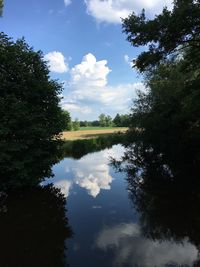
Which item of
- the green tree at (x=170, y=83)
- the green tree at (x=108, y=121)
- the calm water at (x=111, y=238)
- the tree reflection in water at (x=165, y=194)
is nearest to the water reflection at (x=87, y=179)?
the calm water at (x=111, y=238)

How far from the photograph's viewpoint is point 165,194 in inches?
625

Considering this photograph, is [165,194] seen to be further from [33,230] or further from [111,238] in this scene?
[33,230]

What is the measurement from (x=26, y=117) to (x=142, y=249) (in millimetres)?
8699

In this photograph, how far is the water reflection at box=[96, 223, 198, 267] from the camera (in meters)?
8.53

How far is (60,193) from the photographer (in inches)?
699

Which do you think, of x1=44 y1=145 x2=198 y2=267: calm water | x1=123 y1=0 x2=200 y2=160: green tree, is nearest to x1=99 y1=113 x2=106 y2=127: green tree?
x1=123 y1=0 x2=200 y2=160: green tree

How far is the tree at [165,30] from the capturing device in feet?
42.2

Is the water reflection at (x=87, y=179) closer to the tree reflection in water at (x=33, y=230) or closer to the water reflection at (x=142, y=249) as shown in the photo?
the tree reflection in water at (x=33, y=230)

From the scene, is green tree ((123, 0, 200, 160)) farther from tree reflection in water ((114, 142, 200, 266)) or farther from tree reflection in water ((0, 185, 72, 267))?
tree reflection in water ((0, 185, 72, 267))

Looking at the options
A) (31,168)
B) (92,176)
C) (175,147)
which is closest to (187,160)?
(175,147)

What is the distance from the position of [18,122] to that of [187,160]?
1446cm

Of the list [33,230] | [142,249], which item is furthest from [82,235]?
[142,249]

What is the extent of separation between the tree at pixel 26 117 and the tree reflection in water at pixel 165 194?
17.6 ft

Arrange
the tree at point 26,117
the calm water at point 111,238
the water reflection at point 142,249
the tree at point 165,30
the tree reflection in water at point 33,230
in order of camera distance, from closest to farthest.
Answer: the water reflection at point 142,249
the calm water at point 111,238
the tree reflection in water at point 33,230
the tree at point 165,30
the tree at point 26,117
